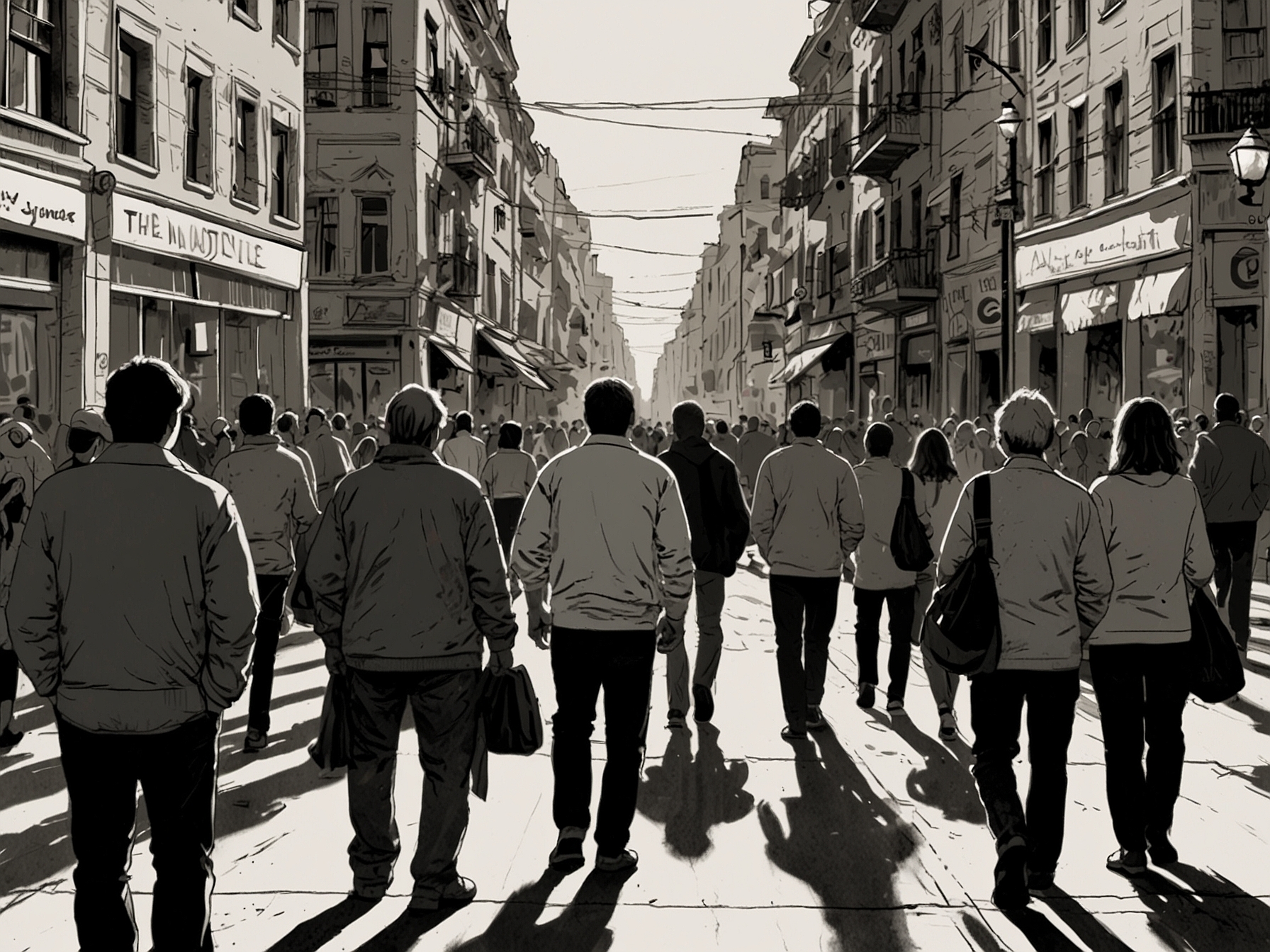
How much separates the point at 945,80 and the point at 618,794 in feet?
86.5

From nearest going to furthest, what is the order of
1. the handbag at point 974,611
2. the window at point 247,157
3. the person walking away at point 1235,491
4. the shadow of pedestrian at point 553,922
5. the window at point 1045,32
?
the shadow of pedestrian at point 553,922
the handbag at point 974,611
the person walking away at point 1235,491
the window at point 247,157
the window at point 1045,32

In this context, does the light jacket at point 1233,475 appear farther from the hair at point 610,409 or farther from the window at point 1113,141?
the window at point 1113,141

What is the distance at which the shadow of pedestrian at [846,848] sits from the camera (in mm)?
4637

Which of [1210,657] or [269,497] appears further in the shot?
[269,497]

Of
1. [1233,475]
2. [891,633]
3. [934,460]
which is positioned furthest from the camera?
[1233,475]

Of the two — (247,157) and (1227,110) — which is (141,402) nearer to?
(1227,110)

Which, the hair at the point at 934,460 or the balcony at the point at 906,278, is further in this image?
the balcony at the point at 906,278

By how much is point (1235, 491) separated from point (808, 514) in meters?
4.81

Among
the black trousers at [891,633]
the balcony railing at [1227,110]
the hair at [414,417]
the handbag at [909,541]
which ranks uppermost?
the balcony railing at [1227,110]

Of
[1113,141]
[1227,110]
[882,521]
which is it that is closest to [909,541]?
[882,521]

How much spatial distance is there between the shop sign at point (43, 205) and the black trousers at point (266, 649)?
888 centimetres

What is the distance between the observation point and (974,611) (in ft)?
16.2

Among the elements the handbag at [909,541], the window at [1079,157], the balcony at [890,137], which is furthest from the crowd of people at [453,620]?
the balcony at [890,137]

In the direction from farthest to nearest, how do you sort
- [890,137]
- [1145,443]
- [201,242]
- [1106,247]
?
[890,137]
[1106,247]
[201,242]
[1145,443]
